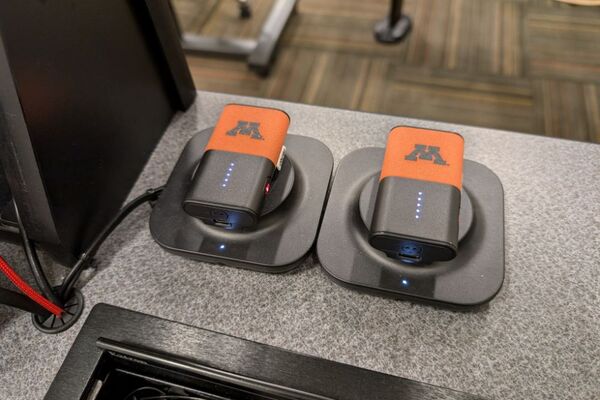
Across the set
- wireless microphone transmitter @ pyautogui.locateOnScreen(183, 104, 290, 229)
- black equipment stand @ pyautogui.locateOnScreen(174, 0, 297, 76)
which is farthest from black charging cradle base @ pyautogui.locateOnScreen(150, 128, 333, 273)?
black equipment stand @ pyautogui.locateOnScreen(174, 0, 297, 76)

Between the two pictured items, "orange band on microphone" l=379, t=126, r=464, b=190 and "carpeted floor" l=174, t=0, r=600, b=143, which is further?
"carpeted floor" l=174, t=0, r=600, b=143

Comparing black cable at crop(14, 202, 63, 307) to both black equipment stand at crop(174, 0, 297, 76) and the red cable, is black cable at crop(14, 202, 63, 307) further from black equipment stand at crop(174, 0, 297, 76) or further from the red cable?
black equipment stand at crop(174, 0, 297, 76)

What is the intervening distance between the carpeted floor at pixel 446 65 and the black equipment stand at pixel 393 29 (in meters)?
0.02

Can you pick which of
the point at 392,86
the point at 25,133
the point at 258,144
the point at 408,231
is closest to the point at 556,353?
the point at 408,231

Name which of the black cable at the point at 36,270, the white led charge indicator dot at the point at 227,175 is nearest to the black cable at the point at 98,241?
the black cable at the point at 36,270

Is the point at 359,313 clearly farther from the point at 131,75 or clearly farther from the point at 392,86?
the point at 392,86

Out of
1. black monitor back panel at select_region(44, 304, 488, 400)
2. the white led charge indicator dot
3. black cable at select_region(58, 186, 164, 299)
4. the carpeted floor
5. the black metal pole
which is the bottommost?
the carpeted floor

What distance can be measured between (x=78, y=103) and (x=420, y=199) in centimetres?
32

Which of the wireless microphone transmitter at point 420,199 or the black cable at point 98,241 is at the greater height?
the wireless microphone transmitter at point 420,199

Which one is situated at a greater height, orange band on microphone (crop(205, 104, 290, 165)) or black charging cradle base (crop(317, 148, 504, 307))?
orange band on microphone (crop(205, 104, 290, 165))

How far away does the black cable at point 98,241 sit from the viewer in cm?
46

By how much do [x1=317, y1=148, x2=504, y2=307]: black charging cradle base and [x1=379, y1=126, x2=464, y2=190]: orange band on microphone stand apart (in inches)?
1.8

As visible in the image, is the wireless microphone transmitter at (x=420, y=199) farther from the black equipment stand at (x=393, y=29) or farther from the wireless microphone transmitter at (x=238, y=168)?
the black equipment stand at (x=393, y=29)

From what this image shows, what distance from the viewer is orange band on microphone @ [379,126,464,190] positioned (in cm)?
42
